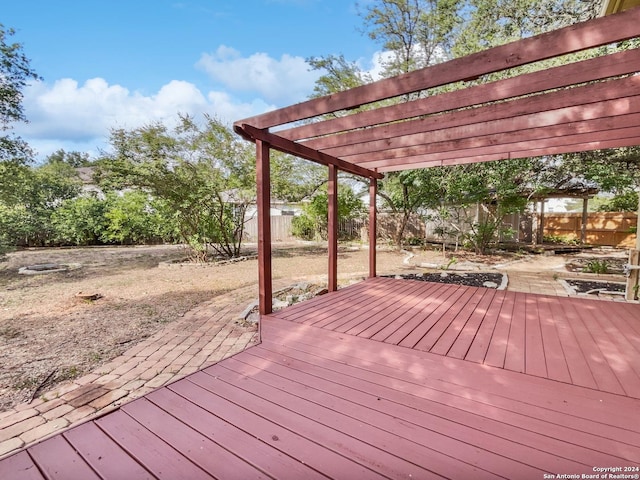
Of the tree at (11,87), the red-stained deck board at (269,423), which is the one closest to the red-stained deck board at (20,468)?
the red-stained deck board at (269,423)

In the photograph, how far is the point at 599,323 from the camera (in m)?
2.78

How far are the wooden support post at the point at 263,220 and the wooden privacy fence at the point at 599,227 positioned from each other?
1421 cm

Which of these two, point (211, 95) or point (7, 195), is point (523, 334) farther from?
point (211, 95)

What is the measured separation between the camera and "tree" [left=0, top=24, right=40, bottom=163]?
5672 millimetres

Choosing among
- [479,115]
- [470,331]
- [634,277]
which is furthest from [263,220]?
[634,277]

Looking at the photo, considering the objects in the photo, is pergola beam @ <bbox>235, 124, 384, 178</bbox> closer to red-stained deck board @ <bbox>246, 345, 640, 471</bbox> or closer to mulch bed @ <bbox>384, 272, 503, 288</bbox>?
red-stained deck board @ <bbox>246, 345, 640, 471</bbox>

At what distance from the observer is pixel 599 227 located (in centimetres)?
1218

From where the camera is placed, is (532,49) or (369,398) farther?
(369,398)

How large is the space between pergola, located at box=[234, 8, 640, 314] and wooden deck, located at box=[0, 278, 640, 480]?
1088 mm

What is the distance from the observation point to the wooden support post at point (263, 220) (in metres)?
2.91

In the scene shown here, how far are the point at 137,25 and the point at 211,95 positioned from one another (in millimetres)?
13314

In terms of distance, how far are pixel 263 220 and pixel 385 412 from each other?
197cm

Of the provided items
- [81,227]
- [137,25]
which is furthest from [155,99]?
[137,25]

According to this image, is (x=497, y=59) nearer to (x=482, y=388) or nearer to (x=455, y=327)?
(x=482, y=388)
